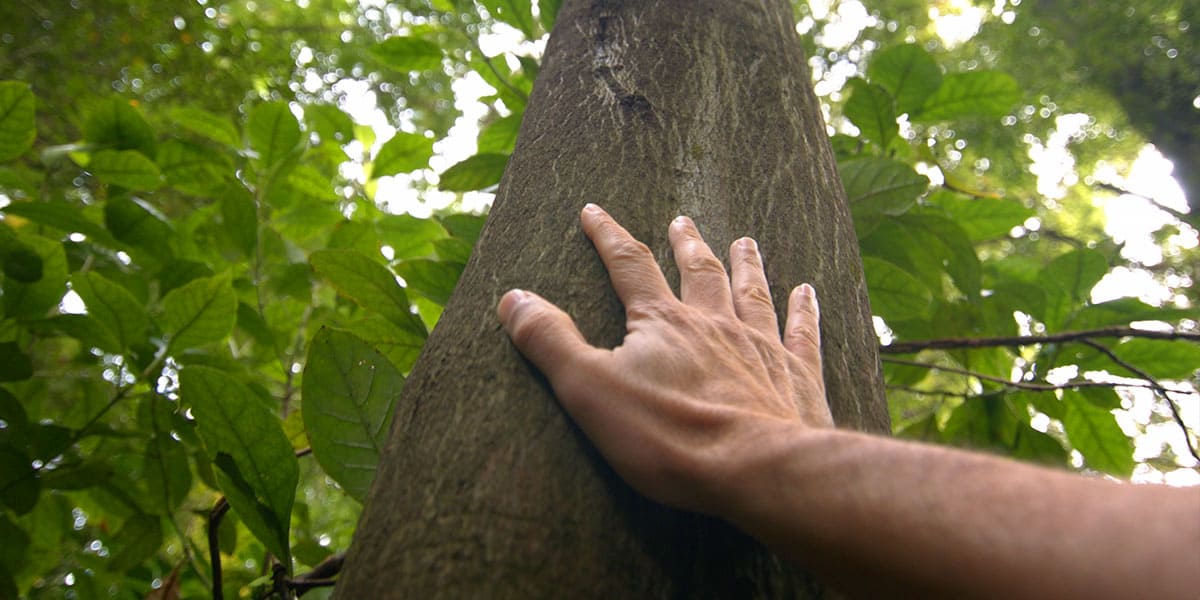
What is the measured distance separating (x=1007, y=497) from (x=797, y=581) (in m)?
0.23

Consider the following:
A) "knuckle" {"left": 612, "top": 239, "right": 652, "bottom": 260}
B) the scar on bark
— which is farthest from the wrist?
the scar on bark

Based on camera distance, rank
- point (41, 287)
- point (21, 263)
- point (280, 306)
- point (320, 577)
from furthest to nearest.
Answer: point (280, 306)
point (41, 287)
point (21, 263)
point (320, 577)

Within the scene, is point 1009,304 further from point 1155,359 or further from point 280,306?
point 280,306

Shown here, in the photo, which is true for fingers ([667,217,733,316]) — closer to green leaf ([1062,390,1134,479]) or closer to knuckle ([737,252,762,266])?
knuckle ([737,252,762,266])

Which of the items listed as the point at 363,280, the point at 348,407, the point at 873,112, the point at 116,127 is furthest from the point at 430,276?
the point at 873,112

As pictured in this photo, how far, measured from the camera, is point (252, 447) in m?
1.10

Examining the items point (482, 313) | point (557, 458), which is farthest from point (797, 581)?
point (482, 313)

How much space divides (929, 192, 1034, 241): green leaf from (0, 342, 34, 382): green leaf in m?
2.41

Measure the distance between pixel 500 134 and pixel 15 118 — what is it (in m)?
1.16

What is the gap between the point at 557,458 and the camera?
2.42 ft

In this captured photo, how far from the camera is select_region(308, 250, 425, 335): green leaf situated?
140 centimetres

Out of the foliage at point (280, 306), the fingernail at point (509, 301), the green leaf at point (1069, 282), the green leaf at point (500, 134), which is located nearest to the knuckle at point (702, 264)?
the fingernail at point (509, 301)

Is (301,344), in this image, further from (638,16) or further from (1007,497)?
(1007,497)

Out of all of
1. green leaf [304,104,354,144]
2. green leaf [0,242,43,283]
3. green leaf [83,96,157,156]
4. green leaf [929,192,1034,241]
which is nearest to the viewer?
green leaf [0,242,43,283]
